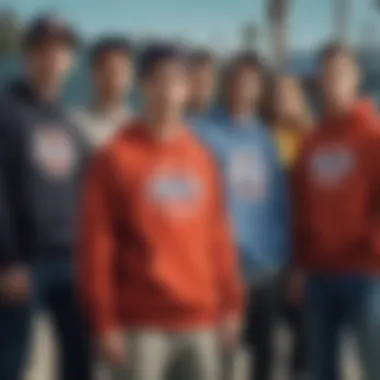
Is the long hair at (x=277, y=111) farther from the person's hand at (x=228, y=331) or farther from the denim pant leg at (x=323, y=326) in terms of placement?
the person's hand at (x=228, y=331)

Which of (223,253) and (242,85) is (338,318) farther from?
(242,85)

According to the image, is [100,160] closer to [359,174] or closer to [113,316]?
[113,316]

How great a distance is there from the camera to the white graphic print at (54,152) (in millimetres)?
2760

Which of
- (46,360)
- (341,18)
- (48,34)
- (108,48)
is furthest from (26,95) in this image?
(341,18)

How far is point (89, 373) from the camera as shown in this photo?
9.57ft

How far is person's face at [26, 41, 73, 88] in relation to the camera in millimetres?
2824

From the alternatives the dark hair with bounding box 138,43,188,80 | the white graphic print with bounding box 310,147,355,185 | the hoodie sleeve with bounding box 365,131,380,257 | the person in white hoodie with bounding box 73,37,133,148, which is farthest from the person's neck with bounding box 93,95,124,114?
the hoodie sleeve with bounding box 365,131,380,257

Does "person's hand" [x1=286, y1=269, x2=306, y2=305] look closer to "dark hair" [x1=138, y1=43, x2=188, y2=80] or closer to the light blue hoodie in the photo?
the light blue hoodie

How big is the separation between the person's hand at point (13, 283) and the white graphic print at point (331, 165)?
2.38ft

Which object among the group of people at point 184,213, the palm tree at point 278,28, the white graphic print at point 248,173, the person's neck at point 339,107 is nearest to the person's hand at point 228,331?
the group of people at point 184,213

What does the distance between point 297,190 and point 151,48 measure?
0.55 metres

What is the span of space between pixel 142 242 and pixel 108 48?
62 centimetres

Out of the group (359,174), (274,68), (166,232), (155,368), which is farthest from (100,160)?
(274,68)

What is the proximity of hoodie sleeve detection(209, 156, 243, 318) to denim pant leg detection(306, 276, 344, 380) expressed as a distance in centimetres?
32
